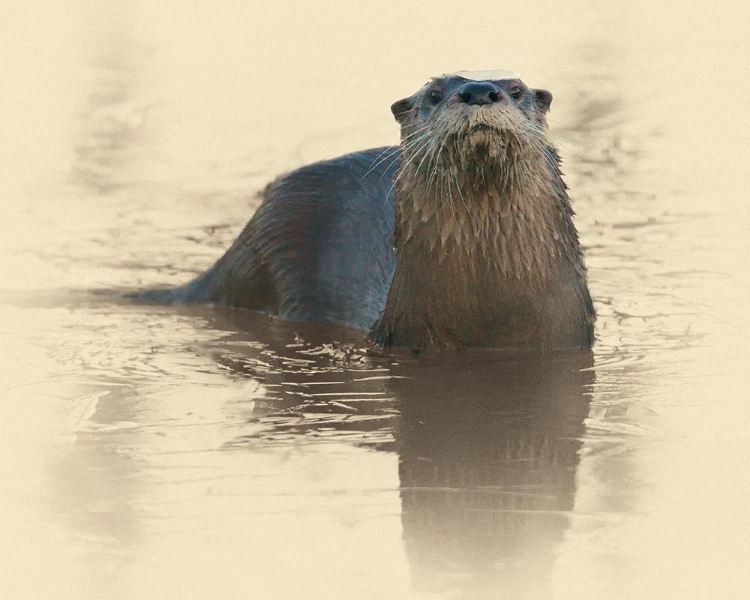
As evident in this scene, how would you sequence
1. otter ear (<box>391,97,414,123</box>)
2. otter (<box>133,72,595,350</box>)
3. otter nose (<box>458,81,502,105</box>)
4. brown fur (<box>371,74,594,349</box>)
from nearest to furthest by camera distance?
otter nose (<box>458,81,502,105</box>) < otter (<box>133,72,595,350</box>) < brown fur (<box>371,74,594,349</box>) < otter ear (<box>391,97,414,123</box>)

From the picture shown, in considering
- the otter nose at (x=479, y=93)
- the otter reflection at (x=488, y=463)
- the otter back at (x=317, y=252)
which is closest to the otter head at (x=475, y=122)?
the otter nose at (x=479, y=93)

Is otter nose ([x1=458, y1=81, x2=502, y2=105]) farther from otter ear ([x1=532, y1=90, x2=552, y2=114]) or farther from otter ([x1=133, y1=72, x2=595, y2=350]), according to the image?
otter ear ([x1=532, y1=90, x2=552, y2=114])

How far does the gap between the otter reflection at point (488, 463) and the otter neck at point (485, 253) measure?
104 millimetres

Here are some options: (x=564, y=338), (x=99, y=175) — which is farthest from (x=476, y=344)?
(x=99, y=175)

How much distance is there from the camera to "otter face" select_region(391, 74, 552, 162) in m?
4.76

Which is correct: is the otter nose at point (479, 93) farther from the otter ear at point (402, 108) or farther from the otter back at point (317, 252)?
the otter back at point (317, 252)

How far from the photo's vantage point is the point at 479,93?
15.6ft

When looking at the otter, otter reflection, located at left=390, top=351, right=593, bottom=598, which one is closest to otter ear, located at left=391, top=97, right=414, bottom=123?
the otter

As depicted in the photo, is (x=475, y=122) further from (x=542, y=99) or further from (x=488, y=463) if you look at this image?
(x=488, y=463)

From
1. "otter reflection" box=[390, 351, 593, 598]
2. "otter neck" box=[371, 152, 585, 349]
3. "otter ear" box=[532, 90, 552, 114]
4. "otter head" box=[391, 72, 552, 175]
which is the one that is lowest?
"otter reflection" box=[390, 351, 593, 598]

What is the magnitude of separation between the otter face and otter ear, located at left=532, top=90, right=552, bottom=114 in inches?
0.9

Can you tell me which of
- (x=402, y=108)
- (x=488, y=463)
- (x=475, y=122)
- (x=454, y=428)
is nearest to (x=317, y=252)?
(x=402, y=108)

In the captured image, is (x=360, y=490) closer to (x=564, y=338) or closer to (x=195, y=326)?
(x=564, y=338)

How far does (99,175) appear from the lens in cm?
877
